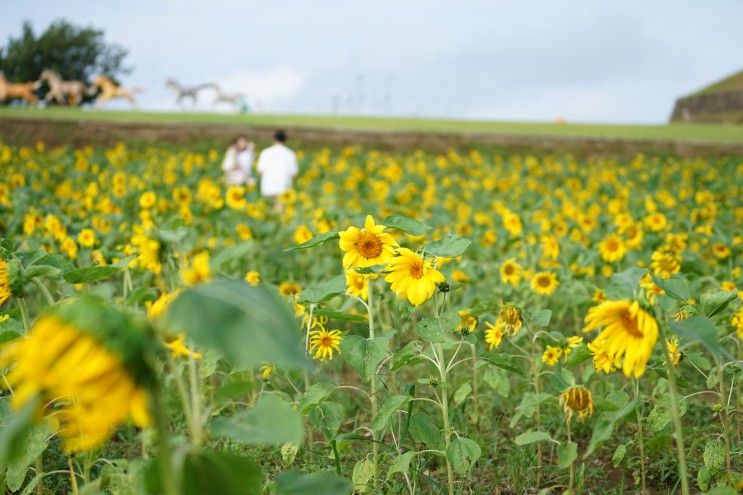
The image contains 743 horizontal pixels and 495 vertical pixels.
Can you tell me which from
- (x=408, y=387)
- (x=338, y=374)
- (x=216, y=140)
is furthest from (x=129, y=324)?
(x=216, y=140)

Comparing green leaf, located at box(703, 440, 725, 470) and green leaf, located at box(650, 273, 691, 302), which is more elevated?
green leaf, located at box(650, 273, 691, 302)

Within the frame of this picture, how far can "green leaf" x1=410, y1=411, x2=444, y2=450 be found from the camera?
1.91 m

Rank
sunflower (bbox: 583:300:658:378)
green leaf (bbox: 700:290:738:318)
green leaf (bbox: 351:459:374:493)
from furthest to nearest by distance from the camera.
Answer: green leaf (bbox: 351:459:374:493)
green leaf (bbox: 700:290:738:318)
sunflower (bbox: 583:300:658:378)

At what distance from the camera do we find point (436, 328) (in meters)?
1.88

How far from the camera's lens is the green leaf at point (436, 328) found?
6.08 feet

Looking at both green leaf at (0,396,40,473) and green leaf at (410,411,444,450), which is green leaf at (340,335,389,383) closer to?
green leaf at (410,411,444,450)

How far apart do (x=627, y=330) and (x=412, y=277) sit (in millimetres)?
689

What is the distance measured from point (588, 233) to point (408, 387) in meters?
4.12

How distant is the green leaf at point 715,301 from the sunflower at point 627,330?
1.78 ft

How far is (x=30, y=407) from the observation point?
2.82 ft

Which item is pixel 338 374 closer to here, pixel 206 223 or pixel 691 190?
pixel 206 223

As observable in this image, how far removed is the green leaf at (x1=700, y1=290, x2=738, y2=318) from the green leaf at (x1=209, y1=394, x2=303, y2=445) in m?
1.13

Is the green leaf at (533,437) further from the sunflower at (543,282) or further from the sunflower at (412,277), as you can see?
the sunflower at (543,282)

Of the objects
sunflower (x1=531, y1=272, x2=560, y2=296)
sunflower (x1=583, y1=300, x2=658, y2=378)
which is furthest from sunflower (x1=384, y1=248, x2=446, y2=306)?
sunflower (x1=531, y1=272, x2=560, y2=296)
